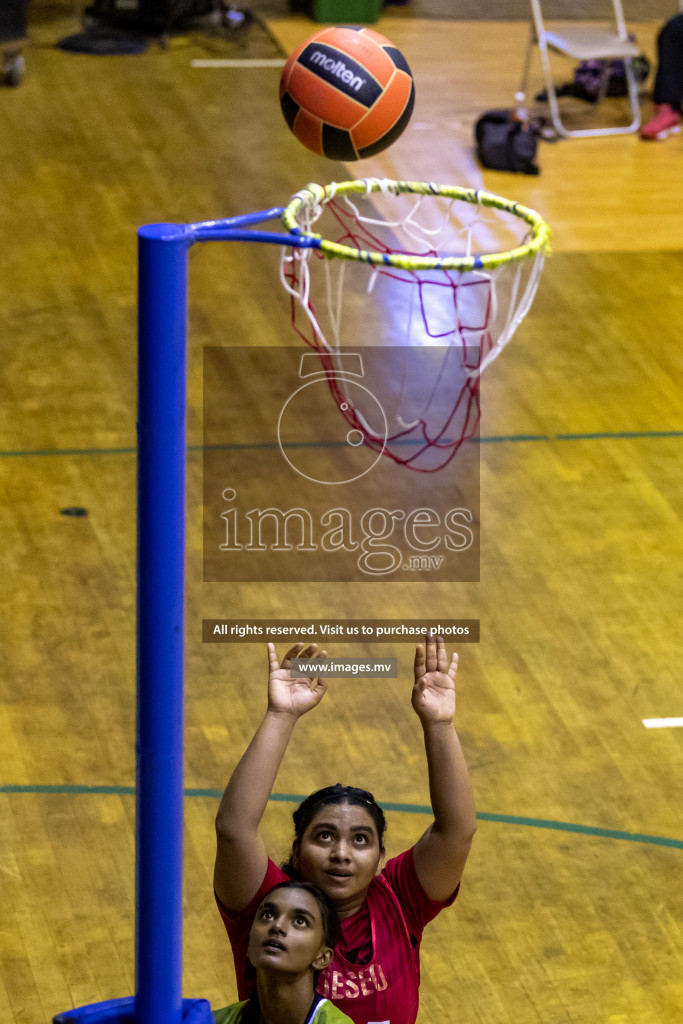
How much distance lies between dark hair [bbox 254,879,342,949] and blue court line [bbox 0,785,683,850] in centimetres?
162

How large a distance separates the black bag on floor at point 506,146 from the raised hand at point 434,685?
626cm

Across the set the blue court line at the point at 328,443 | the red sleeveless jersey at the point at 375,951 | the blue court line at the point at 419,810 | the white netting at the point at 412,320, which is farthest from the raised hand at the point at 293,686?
the blue court line at the point at 328,443

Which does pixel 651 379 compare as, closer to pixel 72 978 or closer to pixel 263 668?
pixel 263 668

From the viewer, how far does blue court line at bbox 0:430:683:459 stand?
553cm

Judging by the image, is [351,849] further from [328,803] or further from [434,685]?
[434,685]

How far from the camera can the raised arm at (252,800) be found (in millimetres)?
2334

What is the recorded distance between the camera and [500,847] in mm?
3861

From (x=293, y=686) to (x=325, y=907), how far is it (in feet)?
1.26

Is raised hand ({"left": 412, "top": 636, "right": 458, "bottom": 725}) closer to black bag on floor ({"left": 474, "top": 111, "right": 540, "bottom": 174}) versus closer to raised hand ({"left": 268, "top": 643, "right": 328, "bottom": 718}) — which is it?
raised hand ({"left": 268, "top": 643, "right": 328, "bottom": 718})

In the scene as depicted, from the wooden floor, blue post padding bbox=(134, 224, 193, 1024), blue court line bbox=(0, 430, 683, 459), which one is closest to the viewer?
blue post padding bbox=(134, 224, 193, 1024)

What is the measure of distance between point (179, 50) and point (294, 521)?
5.78 meters

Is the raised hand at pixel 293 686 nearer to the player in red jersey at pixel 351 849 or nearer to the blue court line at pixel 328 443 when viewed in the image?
the player in red jersey at pixel 351 849

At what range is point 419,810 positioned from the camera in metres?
3.98

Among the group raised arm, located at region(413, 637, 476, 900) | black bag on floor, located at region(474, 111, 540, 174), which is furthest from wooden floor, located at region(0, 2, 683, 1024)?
raised arm, located at region(413, 637, 476, 900)
